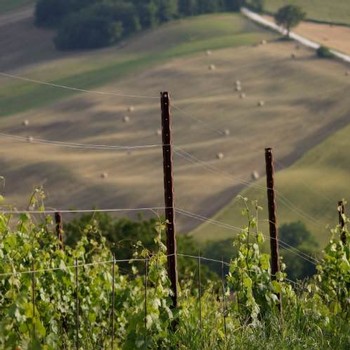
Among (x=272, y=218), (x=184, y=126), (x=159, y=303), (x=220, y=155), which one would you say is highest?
(x=159, y=303)

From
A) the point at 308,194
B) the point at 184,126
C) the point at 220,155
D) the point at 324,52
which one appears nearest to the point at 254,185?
the point at 308,194

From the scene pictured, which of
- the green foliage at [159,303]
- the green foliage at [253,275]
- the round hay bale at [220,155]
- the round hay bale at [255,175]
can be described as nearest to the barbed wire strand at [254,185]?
the round hay bale at [255,175]

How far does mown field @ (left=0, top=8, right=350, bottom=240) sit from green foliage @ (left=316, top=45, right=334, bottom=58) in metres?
1.55

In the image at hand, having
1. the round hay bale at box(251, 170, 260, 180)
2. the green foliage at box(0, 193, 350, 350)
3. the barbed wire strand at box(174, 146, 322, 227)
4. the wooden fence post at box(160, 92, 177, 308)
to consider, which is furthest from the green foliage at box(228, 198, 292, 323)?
the round hay bale at box(251, 170, 260, 180)

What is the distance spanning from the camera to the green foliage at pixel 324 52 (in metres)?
186

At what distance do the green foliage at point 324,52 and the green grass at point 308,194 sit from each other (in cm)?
4723

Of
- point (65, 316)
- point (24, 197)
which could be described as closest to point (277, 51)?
point (24, 197)

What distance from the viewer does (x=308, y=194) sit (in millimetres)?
125438

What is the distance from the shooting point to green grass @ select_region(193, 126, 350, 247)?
119m

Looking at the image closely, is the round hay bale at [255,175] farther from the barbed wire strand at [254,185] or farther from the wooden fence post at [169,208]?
the wooden fence post at [169,208]

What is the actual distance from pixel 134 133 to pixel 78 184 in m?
29.3

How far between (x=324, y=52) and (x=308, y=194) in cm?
6456

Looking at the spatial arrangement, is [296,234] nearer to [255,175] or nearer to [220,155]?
[255,175]

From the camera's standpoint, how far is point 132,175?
468 ft
